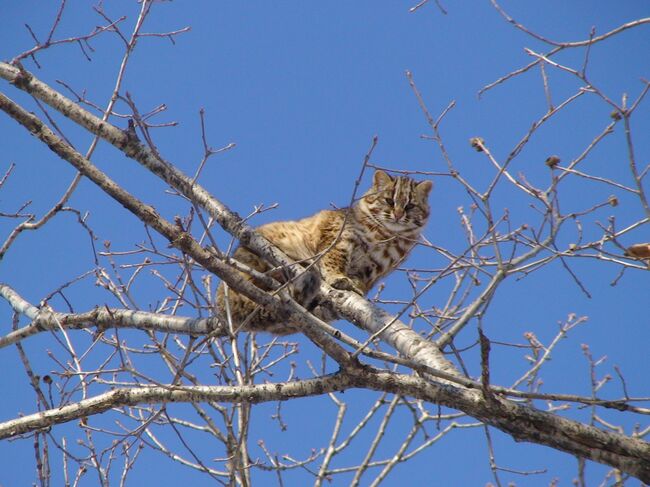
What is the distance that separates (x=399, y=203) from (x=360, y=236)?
601 mm

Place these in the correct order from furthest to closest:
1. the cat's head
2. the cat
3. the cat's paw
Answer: the cat's head
the cat
the cat's paw

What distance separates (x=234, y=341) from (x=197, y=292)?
1.29ft

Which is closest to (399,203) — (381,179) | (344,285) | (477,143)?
(381,179)

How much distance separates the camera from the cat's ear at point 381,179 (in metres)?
7.07

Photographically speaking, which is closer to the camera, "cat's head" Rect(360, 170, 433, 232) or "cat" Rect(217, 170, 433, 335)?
"cat" Rect(217, 170, 433, 335)

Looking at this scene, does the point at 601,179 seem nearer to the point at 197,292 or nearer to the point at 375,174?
the point at 197,292

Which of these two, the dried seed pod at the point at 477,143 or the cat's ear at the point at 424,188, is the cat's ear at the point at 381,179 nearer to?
the cat's ear at the point at 424,188

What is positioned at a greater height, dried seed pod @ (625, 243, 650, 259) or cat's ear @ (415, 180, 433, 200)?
cat's ear @ (415, 180, 433, 200)

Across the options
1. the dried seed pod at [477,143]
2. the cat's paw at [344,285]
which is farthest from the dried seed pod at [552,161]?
the cat's paw at [344,285]

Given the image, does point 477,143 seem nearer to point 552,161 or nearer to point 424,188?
point 552,161

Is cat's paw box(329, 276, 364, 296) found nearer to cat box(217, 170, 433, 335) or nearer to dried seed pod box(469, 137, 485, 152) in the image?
cat box(217, 170, 433, 335)

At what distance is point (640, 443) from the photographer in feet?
10.5

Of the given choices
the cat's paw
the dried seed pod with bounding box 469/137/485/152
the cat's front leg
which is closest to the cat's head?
the cat's front leg

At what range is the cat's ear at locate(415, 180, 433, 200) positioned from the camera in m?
7.05
